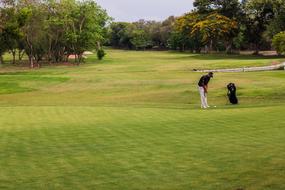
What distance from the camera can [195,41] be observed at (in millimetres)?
134500

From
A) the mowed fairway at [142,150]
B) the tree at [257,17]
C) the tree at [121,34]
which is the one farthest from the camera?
the tree at [121,34]

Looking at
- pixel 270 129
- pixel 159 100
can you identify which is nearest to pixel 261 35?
pixel 159 100

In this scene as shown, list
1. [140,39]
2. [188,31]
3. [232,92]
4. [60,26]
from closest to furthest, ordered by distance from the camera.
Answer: [232,92] < [60,26] < [188,31] < [140,39]

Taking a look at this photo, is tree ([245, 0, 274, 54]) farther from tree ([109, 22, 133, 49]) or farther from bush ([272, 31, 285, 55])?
tree ([109, 22, 133, 49])

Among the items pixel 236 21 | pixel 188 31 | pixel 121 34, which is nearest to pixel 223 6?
pixel 236 21

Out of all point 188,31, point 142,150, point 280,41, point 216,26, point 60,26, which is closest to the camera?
point 142,150

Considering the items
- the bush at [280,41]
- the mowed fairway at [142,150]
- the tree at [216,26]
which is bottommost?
the mowed fairway at [142,150]

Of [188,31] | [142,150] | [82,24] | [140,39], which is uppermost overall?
[82,24]

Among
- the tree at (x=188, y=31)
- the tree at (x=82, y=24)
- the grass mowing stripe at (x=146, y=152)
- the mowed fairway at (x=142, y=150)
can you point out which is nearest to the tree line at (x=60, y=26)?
the tree at (x=82, y=24)

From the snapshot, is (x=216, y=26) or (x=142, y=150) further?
(x=216, y=26)

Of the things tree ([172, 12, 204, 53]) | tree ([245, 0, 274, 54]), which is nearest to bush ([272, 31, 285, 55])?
tree ([245, 0, 274, 54])

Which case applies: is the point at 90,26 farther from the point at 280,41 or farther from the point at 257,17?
the point at 257,17

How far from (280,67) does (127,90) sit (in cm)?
2416

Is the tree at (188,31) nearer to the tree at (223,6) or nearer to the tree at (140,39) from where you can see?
the tree at (223,6)
